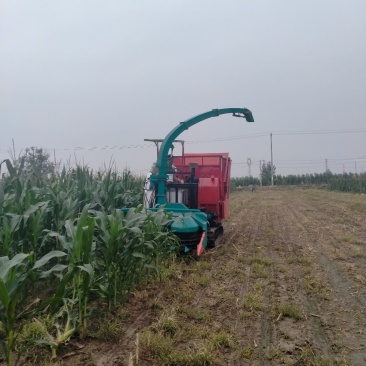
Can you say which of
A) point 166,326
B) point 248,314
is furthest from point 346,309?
point 166,326

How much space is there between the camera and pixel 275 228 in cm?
1097

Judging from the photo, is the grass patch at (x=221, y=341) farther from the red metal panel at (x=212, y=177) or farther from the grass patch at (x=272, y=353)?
the red metal panel at (x=212, y=177)

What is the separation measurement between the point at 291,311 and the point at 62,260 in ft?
9.76

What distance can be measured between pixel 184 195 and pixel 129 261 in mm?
3663

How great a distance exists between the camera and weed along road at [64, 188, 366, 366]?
10.6 feet

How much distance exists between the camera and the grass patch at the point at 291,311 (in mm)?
4082

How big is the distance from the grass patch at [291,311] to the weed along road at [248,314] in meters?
0.01

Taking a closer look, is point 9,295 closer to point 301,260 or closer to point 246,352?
point 246,352

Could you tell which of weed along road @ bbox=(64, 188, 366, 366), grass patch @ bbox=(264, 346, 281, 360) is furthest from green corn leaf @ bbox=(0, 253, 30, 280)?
grass patch @ bbox=(264, 346, 281, 360)

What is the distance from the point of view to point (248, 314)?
4121 millimetres

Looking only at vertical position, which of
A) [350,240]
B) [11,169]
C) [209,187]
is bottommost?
[350,240]

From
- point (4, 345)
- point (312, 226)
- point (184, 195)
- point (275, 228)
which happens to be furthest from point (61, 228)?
point (312, 226)

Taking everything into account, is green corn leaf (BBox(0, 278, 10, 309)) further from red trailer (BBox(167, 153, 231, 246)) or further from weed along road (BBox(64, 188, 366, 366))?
red trailer (BBox(167, 153, 231, 246))

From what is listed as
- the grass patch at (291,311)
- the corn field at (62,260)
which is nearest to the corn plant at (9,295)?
the corn field at (62,260)
